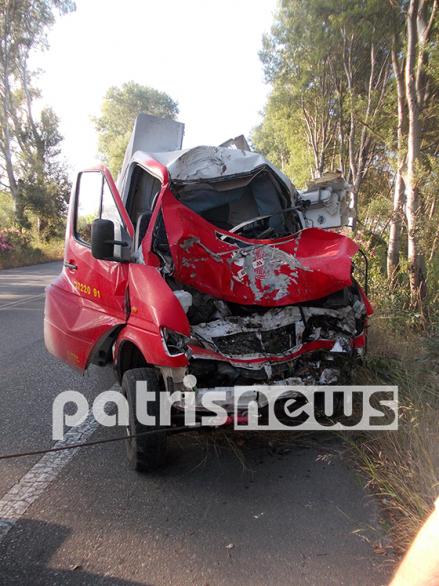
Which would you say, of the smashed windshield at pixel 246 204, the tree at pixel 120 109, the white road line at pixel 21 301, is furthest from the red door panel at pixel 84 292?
the tree at pixel 120 109

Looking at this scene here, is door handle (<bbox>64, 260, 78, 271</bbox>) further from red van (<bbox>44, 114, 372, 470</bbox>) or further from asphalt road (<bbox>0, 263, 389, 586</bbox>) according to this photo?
asphalt road (<bbox>0, 263, 389, 586</bbox>)

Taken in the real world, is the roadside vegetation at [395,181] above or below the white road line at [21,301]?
above

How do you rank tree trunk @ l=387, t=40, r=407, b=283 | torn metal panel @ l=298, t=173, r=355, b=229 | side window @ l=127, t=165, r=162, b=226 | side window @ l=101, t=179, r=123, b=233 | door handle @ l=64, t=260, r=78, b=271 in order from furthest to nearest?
tree trunk @ l=387, t=40, r=407, b=283 → torn metal panel @ l=298, t=173, r=355, b=229 → door handle @ l=64, t=260, r=78, b=271 → side window @ l=127, t=165, r=162, b=226 → side window @ l=101, t=179, r=123, b=233

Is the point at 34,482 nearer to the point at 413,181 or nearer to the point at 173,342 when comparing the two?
the point at 173,342

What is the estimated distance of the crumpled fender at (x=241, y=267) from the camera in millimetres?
3344

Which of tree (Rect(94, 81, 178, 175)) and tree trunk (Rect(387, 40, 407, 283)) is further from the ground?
tree (Rect(94, 81, 178, 175))

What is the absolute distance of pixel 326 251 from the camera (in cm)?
374

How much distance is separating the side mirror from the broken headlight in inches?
35.0

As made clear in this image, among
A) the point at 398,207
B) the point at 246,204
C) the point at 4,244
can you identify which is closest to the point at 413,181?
the point at 398,207

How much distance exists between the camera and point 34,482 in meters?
2.96

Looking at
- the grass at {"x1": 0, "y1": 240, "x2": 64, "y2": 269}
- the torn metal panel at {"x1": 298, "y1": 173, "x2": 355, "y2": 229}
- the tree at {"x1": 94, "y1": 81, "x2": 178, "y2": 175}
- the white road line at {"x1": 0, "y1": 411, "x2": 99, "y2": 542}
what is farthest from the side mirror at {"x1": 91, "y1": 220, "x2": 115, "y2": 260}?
the tree at {"x1": 94, "y1": 81, "x2": 178, "y2": 175}

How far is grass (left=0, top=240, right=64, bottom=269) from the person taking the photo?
21500mm

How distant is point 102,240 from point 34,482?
174cm

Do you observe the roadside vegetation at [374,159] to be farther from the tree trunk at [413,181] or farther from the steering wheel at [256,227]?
the steering wheel at [256,227]
